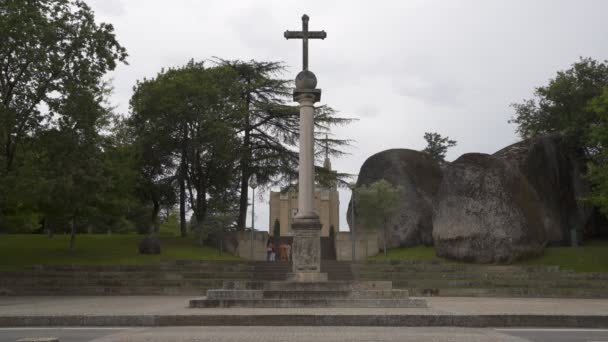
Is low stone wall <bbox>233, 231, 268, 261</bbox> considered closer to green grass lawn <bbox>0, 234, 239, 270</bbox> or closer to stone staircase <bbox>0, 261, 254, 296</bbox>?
green grass lawn <bbox>0, 234, 239, 270</bbox>

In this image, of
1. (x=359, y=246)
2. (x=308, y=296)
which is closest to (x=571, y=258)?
(x=359, y=246)

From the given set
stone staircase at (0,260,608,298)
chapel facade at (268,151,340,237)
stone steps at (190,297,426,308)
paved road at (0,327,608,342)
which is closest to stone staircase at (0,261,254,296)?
stone staircase at (0,260,608,298)

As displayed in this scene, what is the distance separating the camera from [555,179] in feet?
117

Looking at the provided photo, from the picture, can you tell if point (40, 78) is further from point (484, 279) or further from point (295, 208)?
point (295, 208)

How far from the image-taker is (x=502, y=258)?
2831 centimetres

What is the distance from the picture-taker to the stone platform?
15648 mm

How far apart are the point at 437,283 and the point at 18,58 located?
20304 millimetres

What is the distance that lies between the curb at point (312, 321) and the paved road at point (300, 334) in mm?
688

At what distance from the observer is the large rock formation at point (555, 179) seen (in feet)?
115

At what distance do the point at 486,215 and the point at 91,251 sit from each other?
21787 millimetres

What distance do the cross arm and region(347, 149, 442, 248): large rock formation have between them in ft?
58.9

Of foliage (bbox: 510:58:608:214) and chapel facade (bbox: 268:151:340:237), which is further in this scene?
chapel facade (bbox: 268:151:340:237)

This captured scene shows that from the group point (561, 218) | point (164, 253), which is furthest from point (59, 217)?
point (561, 218)

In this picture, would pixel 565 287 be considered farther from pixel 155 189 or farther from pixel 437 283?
pixel 155 189
